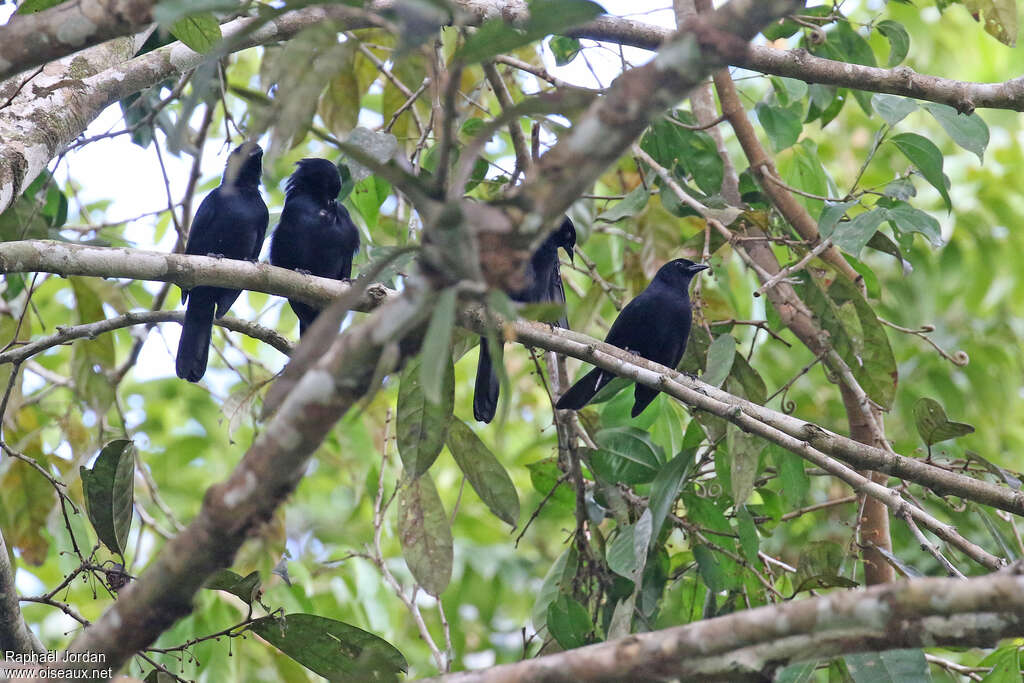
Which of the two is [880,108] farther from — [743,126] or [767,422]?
[767,422]

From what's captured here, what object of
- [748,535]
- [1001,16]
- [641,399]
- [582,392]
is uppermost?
[1001,16]

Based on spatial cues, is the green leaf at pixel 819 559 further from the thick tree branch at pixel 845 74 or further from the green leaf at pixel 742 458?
the thick tree branch at pixel 845 74

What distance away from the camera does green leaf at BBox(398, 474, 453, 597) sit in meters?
3.48

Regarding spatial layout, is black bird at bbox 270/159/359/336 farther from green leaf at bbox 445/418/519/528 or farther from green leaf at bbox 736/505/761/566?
green leaf at bbox 736/505/761/566

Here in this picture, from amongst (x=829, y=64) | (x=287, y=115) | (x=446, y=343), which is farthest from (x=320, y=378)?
(x=829, y=64)

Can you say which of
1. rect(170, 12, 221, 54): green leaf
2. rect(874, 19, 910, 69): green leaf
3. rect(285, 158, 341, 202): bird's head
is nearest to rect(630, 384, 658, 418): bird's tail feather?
rect(874, 19, 910, 69): green leaf

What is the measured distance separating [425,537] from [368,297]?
97cm

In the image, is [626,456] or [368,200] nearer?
[626,456]

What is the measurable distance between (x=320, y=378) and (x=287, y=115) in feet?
1.54

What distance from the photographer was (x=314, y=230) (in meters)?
4.89

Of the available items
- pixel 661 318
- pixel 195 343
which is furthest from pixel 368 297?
pixel 661 318

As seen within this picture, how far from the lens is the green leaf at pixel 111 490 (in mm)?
2869

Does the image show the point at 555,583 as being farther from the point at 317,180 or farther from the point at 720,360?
the point at 317,180

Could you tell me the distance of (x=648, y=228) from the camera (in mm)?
4477
